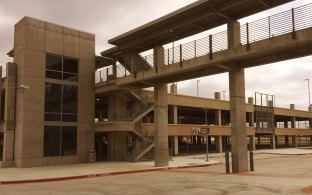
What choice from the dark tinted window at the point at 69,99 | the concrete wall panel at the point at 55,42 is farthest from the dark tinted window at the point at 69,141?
the concrete wall panel at the point at 55,42

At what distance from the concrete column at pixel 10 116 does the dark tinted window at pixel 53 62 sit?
272 cm

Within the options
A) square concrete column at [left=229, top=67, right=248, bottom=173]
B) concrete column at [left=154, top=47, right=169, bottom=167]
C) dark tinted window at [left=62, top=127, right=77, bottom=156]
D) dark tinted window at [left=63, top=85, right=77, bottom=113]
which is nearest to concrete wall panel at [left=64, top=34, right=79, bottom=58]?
dark tinted window at [left=63, top=85, right=77, bottom=113]

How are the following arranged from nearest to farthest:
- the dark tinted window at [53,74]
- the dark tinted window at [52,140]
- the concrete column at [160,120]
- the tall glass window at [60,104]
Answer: the concrete column at [160,120] → the dark tinted window at [52,140] → the tall glass window at [60,104] → the dark tinted window at [53,74]

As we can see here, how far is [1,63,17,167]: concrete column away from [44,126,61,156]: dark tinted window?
2665 mm

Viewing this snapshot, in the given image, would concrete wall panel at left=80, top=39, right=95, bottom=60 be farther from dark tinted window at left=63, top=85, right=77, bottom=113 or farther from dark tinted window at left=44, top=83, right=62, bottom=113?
dark tinted window at left=44, top=83, right=62, bottom=113

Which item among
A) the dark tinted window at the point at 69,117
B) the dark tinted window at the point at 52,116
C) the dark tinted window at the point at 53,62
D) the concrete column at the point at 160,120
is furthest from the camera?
the dark tinted window at the point at 69,117

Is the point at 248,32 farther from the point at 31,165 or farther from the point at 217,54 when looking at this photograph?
the point at 31,165

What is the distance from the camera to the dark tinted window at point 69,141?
31.7 metres

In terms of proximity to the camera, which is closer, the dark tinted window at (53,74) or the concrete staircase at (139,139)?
the dark tinted window at (53,74)

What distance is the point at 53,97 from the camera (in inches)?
1234

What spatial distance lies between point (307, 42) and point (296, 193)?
26.8 ft

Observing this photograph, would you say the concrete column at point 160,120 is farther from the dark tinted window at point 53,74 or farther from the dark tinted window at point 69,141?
the dark tinted window at point 53,74

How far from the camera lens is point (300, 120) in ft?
266

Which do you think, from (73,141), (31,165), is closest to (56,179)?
(31,165)
